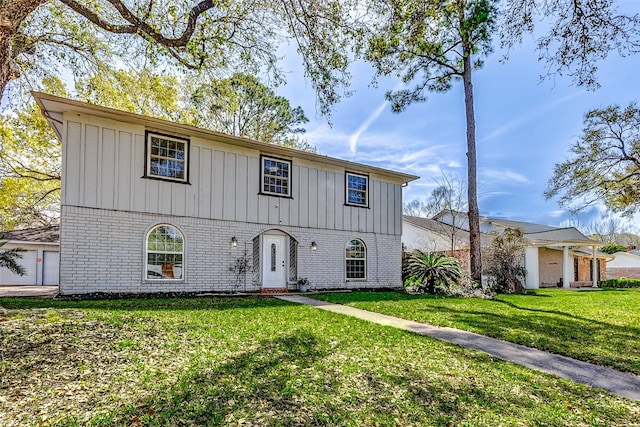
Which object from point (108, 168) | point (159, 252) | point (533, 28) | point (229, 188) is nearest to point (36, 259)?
point (159, 252)

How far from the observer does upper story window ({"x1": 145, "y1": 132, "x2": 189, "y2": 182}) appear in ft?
33.4

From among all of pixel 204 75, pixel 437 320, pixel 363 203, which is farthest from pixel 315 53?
pixel 363 203

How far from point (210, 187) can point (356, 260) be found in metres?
6.25

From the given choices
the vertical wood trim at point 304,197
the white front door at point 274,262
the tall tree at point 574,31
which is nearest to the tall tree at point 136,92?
the vertical wood trim at point 304,197

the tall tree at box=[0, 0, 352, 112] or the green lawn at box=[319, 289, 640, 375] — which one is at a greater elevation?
the tall tree at box=[0, 0, 352, 112]

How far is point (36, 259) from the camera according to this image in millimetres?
15570

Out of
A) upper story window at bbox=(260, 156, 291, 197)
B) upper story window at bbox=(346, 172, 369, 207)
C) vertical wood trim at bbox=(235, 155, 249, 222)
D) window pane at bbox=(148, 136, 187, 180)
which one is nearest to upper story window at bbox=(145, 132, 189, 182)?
window pane at bbox=(148, 136, 187, 180)

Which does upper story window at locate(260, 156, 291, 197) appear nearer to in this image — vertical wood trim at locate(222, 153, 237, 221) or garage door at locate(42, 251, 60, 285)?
vertical wood trim at locate(222, 153, 237, 221)

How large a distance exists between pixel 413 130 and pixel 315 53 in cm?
1236

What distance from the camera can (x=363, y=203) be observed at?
572 inches

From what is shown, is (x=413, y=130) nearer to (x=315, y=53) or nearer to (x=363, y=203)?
(x=363, y=203)

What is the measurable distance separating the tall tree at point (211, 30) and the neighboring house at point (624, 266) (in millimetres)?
36563

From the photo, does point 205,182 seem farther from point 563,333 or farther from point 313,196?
point 563,333

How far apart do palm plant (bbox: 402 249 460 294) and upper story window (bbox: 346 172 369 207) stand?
3.04 metres
